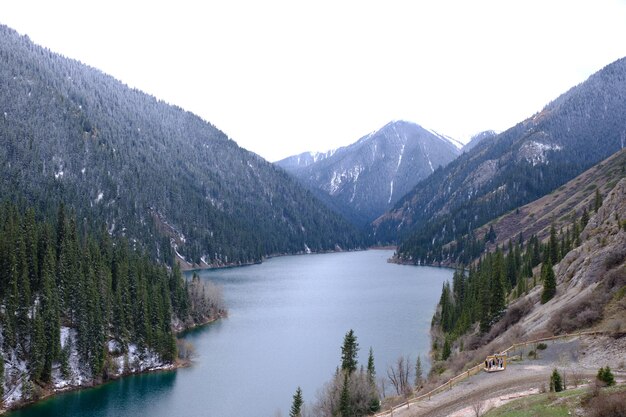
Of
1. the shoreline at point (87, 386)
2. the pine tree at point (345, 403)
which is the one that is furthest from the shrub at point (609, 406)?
the shoreline at point (87, 386)

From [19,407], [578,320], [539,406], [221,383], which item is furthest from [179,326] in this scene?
[539,406]

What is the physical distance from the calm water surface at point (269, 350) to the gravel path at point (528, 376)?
27.0 meters

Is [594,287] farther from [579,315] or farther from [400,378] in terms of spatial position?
[400,378]

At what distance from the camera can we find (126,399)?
63812mm

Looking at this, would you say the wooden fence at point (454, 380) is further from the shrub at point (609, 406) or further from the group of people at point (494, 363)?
the shrub at point (609, 406)

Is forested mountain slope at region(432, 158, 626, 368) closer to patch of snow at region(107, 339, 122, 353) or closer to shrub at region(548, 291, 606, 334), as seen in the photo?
shrub at region(548, 291, 606, 334)

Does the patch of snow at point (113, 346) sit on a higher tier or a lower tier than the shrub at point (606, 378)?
lower

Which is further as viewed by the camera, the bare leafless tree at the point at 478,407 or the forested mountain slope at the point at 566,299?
the forested mountain slope at the point at 566,299

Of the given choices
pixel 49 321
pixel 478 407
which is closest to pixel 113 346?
pixel 49 321

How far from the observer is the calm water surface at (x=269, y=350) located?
60.9 m

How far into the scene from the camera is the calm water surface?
6094cm

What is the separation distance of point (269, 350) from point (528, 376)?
5451 centimetres

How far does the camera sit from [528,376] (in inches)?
1366

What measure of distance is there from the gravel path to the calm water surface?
2700 cm
